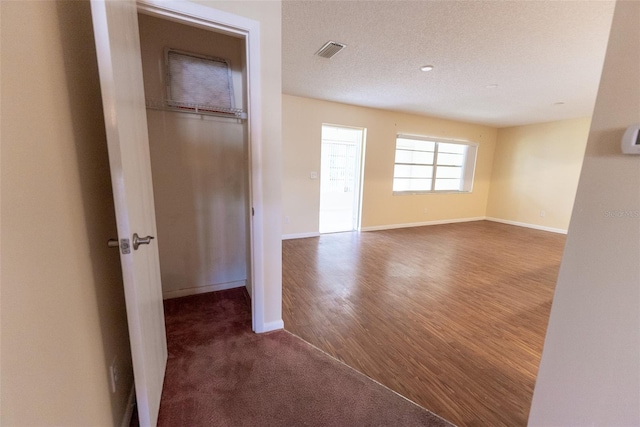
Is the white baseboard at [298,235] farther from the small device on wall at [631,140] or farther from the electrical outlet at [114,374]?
the small device on wall at [631,140]

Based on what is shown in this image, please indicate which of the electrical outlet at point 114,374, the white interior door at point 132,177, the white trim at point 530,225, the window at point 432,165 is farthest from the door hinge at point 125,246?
the white trim at point 530,225

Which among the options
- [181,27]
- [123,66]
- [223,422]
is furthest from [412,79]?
[223,422]

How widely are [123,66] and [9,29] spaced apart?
44cm

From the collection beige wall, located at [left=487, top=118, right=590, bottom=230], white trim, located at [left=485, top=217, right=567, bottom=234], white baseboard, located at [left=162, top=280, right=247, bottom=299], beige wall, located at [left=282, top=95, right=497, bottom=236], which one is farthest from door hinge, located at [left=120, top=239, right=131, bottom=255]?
white trim, located at [left=485, top=217, right=567, bottom=234]

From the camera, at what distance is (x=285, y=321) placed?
2082 millimetres

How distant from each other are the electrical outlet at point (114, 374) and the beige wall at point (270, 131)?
0.91 m

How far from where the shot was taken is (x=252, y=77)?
1.57 metres

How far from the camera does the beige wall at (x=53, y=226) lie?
533 millimetres

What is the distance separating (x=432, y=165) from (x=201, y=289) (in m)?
5.74

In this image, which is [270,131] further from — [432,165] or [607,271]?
[432,165]

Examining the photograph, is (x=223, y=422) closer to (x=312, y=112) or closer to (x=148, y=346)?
(x=148, y=346)

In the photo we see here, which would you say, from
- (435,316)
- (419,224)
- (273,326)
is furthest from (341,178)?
(273,326)

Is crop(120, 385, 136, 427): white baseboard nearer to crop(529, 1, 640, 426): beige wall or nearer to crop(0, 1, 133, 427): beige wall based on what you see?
crop(0, 1, 133, 427): beige wall

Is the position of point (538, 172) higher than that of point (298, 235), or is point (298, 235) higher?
point (538, 172)
